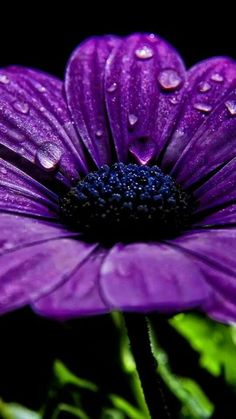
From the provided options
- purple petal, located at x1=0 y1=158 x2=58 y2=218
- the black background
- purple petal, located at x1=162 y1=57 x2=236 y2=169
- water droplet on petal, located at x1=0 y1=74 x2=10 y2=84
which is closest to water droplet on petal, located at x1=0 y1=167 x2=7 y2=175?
purple petal, located at x1=0 y1=158 x2=58 y2=218

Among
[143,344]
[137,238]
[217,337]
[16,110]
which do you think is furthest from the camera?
[217,337]

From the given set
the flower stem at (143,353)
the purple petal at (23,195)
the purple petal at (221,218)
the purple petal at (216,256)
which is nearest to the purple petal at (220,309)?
the purple petal at (216,256)

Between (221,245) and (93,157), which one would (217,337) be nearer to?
(93,157)

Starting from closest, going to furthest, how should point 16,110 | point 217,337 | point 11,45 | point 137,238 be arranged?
point 137,238, point 16,110, point 217,337, point 11,45

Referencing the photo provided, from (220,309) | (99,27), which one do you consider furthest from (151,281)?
(99,27)

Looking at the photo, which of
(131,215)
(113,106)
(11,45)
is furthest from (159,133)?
(11,45)

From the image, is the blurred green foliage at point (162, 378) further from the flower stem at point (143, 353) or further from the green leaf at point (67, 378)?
the flower stem at point (143, 353)
